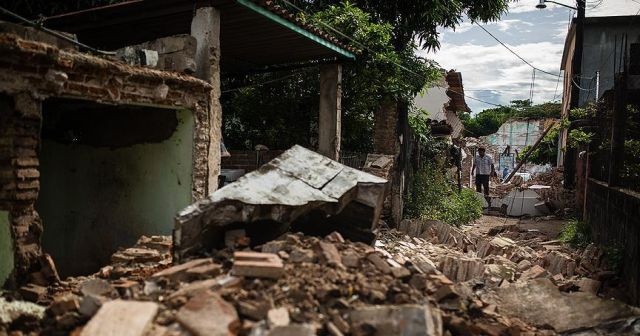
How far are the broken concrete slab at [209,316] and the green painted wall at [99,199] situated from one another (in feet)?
11.6

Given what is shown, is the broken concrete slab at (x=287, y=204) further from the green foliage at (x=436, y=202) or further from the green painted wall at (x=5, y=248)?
the green foliage at (x=436, y=202)

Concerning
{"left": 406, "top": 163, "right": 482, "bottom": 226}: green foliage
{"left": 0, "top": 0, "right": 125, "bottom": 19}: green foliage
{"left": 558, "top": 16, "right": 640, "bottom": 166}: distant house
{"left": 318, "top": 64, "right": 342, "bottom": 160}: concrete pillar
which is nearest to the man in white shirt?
{"left": 406, "top": 163, "right": 482, "bottom": 226}: green foliage

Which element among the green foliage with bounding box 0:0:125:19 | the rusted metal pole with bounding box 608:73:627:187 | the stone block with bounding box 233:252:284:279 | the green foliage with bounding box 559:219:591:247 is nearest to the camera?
the stone block with bounding box 233:252:284:279

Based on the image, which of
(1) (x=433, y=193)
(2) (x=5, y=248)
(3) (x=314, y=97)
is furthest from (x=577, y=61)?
(2) (x=5, y=248)

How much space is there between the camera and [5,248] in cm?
421

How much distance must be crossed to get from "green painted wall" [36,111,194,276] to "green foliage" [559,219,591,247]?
7256 millimetres

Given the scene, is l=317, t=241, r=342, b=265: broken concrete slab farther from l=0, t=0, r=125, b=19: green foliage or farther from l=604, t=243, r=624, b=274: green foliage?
l=0, t=0, r=125, b=19: green foliage

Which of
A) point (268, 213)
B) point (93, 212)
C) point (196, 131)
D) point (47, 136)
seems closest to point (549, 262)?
point (268, 213)

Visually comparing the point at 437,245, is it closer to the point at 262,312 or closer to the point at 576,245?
the point at 576,245

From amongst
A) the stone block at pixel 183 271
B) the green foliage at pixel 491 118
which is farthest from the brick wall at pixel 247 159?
the green foliage at pixel 491 118

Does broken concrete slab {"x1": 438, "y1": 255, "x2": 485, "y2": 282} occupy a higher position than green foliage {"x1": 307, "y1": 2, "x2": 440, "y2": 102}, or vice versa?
green foliage {"x1": 307, "y1": 2, "x2": 440, "y2": 102}

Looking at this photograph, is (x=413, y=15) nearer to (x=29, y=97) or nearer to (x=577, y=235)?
(x=577, y=235)

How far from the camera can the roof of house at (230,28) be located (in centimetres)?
661

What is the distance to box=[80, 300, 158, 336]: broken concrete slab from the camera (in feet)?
9.20
